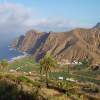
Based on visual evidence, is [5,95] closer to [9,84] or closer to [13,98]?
[13,98]

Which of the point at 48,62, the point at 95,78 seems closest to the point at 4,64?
the point at 48,62

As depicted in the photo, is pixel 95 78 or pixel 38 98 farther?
pixel 95 78

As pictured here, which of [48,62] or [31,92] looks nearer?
[31,92]

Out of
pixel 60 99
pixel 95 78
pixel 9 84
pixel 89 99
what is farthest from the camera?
pixel 95 78

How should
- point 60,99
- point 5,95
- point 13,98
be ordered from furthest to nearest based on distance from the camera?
point 60,99, point 5,95, point 13,98

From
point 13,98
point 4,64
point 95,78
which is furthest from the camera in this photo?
point 95,78

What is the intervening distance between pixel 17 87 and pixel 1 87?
85cm

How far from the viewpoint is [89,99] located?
2492cm

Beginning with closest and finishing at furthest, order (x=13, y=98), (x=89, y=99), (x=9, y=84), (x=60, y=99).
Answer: (x=13, y=98), (x=60, y=99), (x=9, y=84), (x=89, y=99)

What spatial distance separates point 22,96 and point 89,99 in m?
9.83

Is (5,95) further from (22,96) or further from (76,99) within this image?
(76,99)

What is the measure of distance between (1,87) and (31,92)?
1882mm

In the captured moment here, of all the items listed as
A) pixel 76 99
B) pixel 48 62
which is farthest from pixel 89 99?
pixel 48 62

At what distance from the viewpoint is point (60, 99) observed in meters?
17.8
